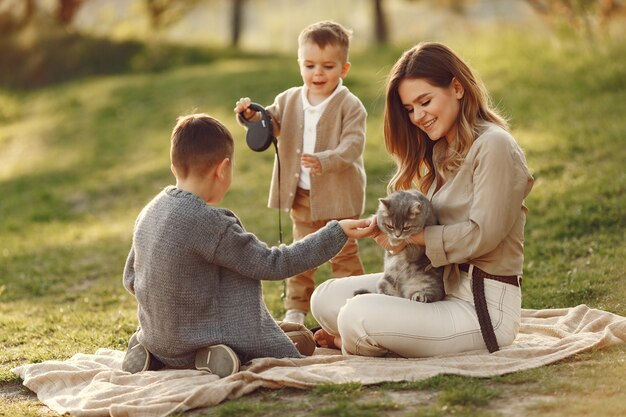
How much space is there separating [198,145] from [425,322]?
1.30 metres

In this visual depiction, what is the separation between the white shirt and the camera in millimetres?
5266

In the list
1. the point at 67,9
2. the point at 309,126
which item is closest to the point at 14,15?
the point at 67,9

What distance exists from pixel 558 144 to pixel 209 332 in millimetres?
5893

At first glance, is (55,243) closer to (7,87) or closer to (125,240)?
(125,240)

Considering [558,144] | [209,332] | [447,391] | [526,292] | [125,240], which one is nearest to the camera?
[447,391]

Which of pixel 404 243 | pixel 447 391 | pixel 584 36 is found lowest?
pixel 447 391

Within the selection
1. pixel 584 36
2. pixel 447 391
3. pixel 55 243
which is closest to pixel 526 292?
pixel 447 391

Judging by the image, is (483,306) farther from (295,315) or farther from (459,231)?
(295,315)

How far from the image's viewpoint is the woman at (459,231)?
12.8 feet

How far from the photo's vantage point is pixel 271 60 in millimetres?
17188

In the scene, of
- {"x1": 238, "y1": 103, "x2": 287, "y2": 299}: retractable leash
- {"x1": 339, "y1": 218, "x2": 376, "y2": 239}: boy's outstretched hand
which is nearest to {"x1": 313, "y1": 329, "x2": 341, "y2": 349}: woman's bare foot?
{"x1": 238, "y1": 103, "x2": 287, "y2": 299}: retractable leash

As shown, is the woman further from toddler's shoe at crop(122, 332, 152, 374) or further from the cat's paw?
toddler's shoe at crop(122, 332, 152, 374)

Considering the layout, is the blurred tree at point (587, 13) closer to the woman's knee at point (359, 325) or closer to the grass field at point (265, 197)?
the grass field at point (265, 197)

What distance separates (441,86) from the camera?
4.06 meters
